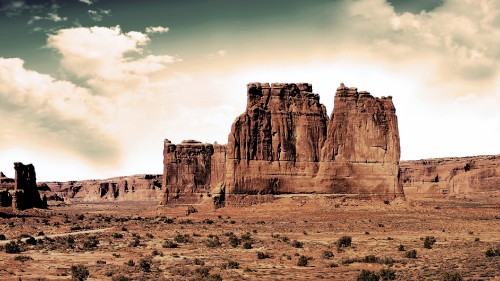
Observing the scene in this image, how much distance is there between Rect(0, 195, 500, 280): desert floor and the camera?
84.6 feet

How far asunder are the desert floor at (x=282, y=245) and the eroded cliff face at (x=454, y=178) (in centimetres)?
6090

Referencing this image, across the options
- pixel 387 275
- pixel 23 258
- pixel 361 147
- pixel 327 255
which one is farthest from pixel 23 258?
pixel 361 147

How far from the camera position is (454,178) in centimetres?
13475

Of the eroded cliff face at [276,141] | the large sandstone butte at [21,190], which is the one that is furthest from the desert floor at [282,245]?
the large sandstone butte at [21,190]

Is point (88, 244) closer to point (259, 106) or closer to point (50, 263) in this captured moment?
point (50, 263)

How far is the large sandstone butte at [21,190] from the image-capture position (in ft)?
252

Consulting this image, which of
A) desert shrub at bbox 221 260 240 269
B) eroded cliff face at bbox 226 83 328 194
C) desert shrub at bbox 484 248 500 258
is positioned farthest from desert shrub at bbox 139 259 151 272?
eroded cliff face at bbox 226 83 328 194

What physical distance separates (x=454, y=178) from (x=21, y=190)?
104 m

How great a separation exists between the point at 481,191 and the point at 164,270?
11757 cm

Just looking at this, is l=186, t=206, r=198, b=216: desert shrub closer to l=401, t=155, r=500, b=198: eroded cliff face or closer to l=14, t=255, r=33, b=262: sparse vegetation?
l=14, t=255, r=33, b=262: sparse vegetation

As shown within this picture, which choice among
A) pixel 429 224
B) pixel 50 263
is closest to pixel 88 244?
pixel 50 263

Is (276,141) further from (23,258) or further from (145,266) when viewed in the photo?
(145,266)

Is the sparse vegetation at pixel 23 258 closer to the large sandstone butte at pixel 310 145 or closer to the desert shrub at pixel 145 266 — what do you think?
the desert shrub at pixel 145 266

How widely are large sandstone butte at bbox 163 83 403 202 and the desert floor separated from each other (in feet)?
8.45
